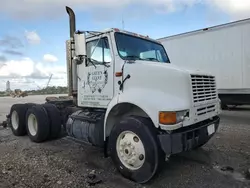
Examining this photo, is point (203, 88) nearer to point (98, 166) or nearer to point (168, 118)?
point (168, 118)

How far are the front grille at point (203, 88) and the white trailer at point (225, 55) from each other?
16.3 ft

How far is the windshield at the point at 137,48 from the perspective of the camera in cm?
495

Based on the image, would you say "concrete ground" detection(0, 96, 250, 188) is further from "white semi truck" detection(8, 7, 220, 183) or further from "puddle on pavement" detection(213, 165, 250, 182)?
"white semi truck" detection(8, 7, 220, 183)

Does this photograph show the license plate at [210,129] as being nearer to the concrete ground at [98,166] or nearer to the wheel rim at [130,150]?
the concrete ground at [98,166]

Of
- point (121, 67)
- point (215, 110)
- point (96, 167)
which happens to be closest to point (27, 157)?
point (96, 167)

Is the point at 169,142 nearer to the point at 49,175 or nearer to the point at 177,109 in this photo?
the point at 177,109

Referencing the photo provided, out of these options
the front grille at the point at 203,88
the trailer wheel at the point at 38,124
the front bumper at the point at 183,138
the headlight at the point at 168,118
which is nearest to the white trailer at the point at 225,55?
the front grille at the point at 203,88

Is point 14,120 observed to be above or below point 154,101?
below

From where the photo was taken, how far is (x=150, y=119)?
416cm

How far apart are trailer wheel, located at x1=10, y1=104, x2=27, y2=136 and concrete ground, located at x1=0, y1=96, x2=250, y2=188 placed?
0.77 meters

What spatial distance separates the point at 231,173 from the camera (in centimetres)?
451

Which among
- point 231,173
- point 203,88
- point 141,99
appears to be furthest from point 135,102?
point 231,173

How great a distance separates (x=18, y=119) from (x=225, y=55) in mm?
8121

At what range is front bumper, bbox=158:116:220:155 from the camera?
3.82 meters
